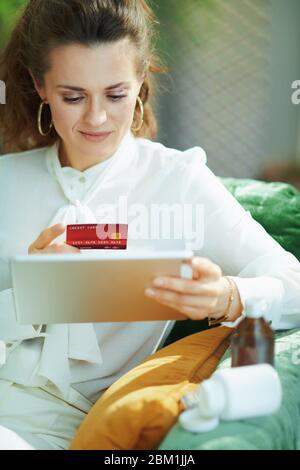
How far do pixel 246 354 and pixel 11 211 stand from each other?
0.83 meters

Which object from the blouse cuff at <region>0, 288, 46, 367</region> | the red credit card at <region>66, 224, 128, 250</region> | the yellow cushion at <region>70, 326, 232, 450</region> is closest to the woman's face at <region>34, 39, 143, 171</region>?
the red credit card at <region>66, 224, 128, 250</region>

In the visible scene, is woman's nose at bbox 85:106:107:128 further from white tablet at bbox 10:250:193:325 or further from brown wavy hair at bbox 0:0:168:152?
white tablet at bbox 10:250:193:325

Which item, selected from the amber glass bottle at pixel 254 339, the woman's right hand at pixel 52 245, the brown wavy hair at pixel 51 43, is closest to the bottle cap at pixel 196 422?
the amber glass bottle at pixel 254 339

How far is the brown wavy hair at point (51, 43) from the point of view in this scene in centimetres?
179

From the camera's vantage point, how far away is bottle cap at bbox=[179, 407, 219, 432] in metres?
1.27

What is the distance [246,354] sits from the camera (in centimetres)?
139

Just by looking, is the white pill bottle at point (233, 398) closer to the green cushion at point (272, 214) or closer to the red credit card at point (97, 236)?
the red credit card at point (97, 236)

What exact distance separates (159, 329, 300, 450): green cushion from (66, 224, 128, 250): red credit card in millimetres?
365

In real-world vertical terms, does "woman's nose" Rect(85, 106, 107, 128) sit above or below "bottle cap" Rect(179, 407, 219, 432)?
above

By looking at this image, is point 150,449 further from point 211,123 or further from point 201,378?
point 211,123

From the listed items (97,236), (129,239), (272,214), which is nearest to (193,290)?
(97,236)

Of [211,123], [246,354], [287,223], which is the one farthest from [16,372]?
[211,123]

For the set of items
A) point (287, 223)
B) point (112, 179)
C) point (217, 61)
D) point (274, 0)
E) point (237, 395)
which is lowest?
point (237, 395)

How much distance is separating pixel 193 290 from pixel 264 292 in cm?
29
